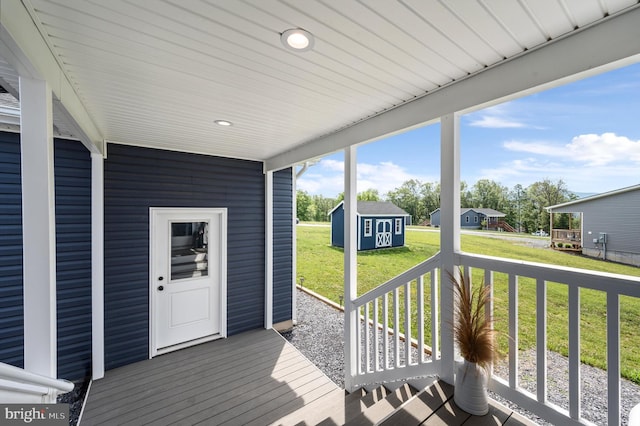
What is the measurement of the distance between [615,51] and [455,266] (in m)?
1.37

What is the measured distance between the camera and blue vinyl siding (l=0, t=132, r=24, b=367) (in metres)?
2.73

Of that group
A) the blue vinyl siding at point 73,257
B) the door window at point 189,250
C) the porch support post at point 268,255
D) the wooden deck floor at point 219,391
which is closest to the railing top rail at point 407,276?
the wooden deck floor at point 219,391

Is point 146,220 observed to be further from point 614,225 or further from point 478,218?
point 614,225

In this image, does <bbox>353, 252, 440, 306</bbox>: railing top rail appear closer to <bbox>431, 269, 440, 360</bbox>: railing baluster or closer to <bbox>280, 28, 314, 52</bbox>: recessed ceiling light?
<bbox>431, 269, 440, 360</bbox>: railing baluster

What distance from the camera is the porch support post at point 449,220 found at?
1917 millimetres

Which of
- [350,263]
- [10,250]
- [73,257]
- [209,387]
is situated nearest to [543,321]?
[350,263]

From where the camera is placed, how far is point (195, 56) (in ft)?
5.05

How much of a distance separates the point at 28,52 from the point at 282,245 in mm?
3809

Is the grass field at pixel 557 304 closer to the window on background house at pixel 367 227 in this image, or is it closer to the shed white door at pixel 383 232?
the shed white door at pixel 383 232

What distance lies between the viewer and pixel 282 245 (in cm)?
470

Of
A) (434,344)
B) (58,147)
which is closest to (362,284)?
(434,344)

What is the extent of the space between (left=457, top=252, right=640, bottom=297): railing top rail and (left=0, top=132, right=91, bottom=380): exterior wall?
12.9ft

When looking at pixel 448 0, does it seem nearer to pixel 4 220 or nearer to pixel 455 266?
pixel 455 266

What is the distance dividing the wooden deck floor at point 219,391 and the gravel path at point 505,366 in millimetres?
301
